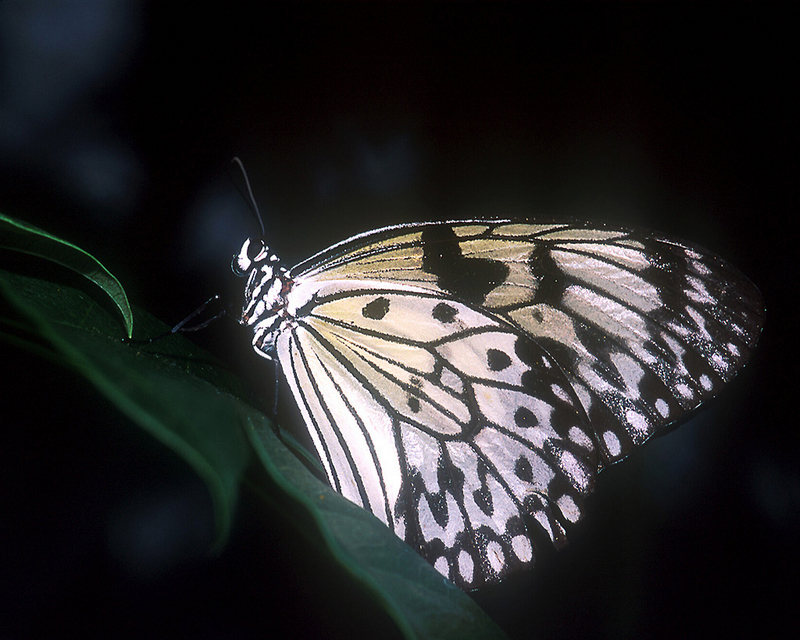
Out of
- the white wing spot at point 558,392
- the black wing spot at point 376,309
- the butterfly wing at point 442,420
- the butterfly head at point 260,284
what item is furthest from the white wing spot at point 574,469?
the butterfly head at point 260,284

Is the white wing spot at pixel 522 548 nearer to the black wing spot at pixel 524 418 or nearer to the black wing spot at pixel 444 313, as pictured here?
the black wing spot at pixel 524 418

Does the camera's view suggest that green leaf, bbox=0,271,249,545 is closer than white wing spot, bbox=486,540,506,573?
Yes

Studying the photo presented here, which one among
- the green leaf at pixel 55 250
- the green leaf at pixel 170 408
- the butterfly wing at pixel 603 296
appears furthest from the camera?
the butterfly wing at pixel 603 296

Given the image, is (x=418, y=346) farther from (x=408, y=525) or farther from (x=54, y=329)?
(x=54, y=329)

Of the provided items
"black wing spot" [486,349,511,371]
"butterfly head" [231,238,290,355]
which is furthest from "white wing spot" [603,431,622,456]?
"butterfly head" [231,238,290,355]

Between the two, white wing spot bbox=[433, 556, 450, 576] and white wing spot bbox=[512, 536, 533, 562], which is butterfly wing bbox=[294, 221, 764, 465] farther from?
white wing spot bbox=[433, 556, 450, 576]

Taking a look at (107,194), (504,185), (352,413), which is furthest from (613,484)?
(107,194)
